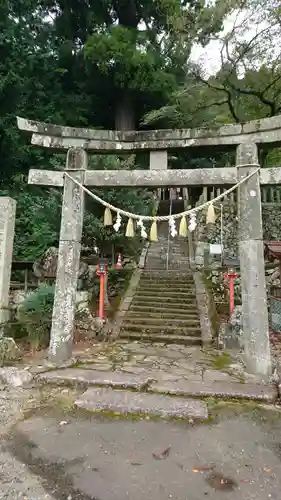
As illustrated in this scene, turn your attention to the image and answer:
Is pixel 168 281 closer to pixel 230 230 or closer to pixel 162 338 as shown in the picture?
pixel 162 338

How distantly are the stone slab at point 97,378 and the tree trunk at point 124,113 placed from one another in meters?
15.0

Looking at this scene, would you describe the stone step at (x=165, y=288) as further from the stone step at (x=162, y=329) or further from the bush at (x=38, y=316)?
the bush at (x=38, y=316)

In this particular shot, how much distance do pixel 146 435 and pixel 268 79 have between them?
1489 cm

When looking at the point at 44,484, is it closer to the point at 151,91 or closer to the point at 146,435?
the point at 146,435

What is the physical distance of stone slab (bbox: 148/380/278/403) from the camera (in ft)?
15.1

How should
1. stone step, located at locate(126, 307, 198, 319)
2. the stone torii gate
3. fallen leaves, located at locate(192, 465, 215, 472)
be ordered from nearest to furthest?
fallen leaves, located at locate(192, 465, 215, 472), the stone torii gate, stone step, located at locate(126, 307, 198, 319)

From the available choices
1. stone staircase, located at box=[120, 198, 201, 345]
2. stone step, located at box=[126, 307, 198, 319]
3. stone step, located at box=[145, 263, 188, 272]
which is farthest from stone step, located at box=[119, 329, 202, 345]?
stone step, located at box=[145, 263, 188, 272]

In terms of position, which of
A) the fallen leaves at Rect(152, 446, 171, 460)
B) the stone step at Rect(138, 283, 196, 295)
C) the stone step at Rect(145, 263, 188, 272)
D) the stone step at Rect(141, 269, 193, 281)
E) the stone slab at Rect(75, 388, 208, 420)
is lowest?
the fallen leaves at Rect(152, 446, 171, 460)

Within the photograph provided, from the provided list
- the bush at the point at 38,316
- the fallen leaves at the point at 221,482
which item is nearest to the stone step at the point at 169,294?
the bush at the point at 38,316

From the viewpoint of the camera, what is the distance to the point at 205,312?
902 centimetres

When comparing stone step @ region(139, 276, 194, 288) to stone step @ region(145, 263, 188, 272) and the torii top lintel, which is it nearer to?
stone step @ region(145, 263, 188, 272)

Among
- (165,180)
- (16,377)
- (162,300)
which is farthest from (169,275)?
(16,377)

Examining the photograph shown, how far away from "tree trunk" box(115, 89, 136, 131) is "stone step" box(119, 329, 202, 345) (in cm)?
1287

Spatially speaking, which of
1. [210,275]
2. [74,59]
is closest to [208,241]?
[210,275]
